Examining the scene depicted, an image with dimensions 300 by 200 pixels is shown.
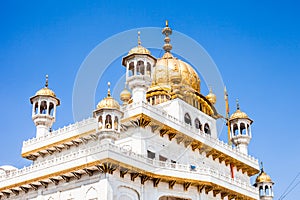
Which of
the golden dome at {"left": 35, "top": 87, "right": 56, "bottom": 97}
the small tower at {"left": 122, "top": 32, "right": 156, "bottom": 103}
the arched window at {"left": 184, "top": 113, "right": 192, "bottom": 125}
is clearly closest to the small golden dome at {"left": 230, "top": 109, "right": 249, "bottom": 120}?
the arched window at {"left": 184, "top": 113, "right": 192, "bottom": 125}

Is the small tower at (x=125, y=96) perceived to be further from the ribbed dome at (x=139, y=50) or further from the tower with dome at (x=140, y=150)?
the ribbed dome at (x=139, y=50)

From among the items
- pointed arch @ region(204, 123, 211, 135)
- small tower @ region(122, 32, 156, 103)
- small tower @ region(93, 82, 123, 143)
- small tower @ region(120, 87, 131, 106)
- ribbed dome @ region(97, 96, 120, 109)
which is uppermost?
small tower @ region(120, 87, 131, 106)

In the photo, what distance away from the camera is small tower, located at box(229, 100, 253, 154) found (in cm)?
3819

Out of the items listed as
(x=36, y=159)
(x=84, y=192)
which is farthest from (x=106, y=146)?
(x=36, y=159)

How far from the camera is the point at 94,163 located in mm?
24266

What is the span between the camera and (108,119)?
27.1 meters

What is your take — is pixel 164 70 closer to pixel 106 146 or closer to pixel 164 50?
pixel 164 50

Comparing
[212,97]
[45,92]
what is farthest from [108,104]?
[212,97]

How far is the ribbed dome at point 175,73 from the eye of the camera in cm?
3744

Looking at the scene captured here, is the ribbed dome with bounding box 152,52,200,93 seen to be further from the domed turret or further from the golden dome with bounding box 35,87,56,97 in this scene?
the golden dome with bounding box 35,87,56,97

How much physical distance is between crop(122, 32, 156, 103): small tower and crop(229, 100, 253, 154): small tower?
10922 millimetres

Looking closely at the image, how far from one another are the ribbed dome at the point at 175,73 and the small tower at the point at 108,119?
35.1 feet

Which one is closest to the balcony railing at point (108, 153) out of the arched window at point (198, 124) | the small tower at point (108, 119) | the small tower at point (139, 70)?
the small tower at point (108, 119)

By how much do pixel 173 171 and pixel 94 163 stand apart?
5120mm
